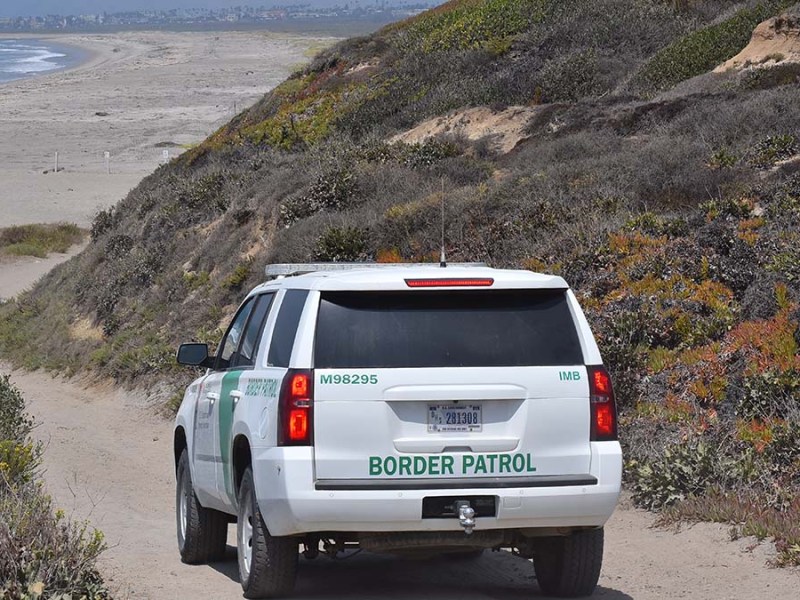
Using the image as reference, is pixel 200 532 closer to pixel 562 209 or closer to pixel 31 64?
pixel 562 209

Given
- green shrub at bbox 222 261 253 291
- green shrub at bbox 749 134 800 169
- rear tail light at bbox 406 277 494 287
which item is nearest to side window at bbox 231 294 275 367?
rear tail light at bbox 406 277 494 287

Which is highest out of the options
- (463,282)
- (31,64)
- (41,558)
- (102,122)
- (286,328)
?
(463,282)

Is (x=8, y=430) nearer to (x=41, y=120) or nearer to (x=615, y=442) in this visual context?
(x=615, y=442)

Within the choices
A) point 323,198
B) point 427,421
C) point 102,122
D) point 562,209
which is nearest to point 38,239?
point 323,198

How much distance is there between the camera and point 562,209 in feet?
55.9

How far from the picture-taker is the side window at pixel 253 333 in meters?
7.89

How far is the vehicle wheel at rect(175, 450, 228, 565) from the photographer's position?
8883mm

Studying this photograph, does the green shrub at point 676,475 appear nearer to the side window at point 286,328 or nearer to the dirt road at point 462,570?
the dirt road at point 462,570

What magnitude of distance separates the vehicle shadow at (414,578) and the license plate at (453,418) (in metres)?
1.38

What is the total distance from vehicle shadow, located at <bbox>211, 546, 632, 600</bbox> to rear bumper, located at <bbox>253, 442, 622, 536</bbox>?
97 cm

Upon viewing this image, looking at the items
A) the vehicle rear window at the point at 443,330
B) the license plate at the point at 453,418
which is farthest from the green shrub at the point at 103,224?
the license plate at the point at 453,418

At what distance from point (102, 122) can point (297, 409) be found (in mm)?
80679

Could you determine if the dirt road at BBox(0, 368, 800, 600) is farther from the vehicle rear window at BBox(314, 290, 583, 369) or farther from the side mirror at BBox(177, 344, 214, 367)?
the vehicle rear window at BBox(314, 290, 583, 369)

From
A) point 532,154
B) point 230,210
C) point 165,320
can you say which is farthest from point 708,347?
point 230,210
